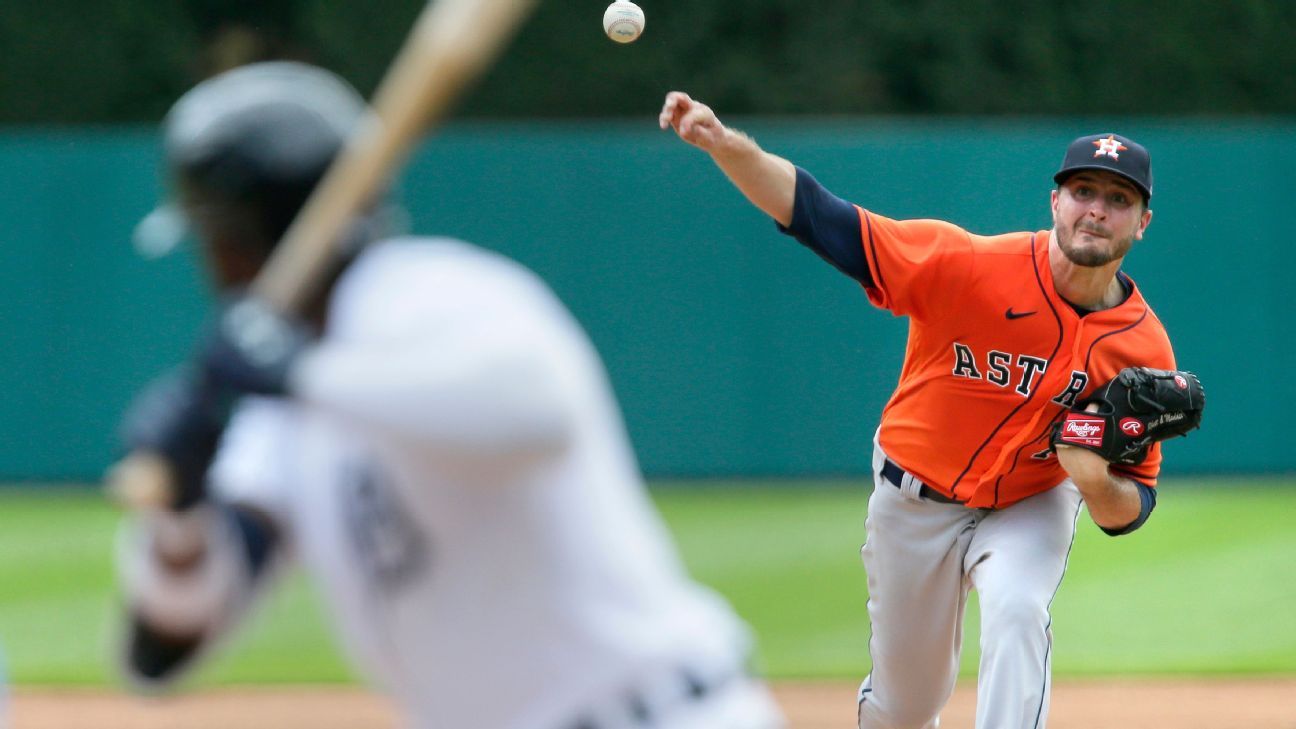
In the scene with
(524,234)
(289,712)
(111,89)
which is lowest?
(289,712)

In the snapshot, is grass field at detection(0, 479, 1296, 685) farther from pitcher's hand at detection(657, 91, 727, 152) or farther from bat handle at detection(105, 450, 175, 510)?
bat handle at detection(105, 450, 175, 510)

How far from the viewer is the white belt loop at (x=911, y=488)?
554 centimetres

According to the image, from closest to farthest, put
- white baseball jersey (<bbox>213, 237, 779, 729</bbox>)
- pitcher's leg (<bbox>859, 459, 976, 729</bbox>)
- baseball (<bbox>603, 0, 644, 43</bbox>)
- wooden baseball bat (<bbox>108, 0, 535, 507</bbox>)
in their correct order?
1. white baseball jersey (<bbox>213, 237, 779, 729</bbox>)
2. wooden baseball bat (<bbox>108, 0, 535, 507</bbox>)
3. pitcher's leg (<bbox>859, 459, 976, 729</bbox>)
4. baseball (<bbox>603, 0, 644, 43</bbox>)

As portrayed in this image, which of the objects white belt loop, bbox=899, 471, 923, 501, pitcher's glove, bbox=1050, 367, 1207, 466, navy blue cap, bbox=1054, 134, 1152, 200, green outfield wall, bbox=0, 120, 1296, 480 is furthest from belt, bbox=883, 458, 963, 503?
green outfield wall, bbox=0, 120, 1296, 480

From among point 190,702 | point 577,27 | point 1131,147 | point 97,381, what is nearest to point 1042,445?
point 1131,147

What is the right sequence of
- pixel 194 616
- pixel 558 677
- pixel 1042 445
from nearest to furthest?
pixel 558 677 → pixel 194 616 → pixel 1042 445

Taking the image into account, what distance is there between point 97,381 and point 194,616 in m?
11.2

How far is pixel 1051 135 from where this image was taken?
1392cm

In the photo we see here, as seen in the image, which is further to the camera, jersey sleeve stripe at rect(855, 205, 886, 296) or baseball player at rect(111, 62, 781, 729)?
jersey sleeve stripe at rect(855, 205, 886, 296)

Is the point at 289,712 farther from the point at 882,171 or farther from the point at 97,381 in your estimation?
the point at 882,171

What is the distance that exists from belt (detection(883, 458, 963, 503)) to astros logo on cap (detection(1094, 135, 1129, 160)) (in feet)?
3.71

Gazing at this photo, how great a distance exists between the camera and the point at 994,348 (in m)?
5.41

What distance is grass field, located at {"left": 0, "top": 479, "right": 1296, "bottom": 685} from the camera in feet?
28.7

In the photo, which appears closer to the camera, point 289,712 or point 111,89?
point 289,712
